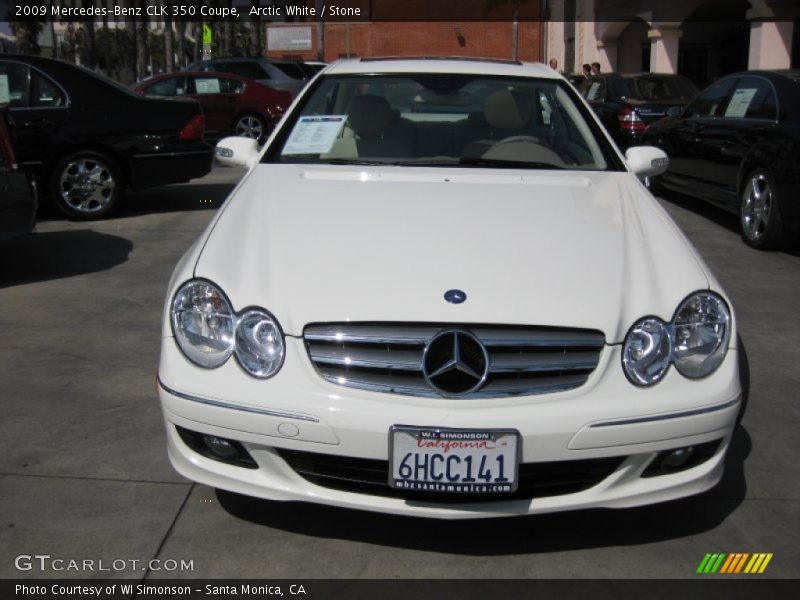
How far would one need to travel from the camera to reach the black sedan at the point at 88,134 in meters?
8.05

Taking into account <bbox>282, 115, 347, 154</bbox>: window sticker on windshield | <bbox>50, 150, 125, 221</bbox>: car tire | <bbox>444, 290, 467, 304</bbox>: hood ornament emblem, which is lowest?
<bbox>50, 150, 125, 221</bbox>: car tire

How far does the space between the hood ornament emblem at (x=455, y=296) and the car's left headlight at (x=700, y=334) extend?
634 millimetres

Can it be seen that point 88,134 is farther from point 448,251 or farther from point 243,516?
point 448,251

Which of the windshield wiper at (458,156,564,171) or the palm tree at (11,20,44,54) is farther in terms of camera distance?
the palm tree at (11,20,44,54)

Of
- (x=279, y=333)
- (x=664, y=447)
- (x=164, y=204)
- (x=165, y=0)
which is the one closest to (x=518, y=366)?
(x=664, y=447)

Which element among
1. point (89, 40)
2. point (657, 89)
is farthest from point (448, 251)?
point (89, 40)

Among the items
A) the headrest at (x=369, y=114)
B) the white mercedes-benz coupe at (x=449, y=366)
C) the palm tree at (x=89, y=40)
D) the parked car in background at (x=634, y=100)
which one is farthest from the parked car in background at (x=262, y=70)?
the white mercedes-benz coupe at (x=449, y=366)

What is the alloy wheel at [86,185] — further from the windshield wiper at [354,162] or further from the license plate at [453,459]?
the license plate at [453,459]

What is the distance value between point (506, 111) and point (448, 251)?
156 centimetres

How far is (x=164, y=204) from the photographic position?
9727mm

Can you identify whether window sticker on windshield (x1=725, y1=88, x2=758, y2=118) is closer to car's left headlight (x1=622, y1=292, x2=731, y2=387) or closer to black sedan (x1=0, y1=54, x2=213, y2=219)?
black sedan (x1=0, y1=54, x2=213, y2=219)

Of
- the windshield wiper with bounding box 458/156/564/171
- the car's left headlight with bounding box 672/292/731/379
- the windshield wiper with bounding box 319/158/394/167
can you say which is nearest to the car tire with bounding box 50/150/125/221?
the windshield wiper with bounding box 319/158/394/167

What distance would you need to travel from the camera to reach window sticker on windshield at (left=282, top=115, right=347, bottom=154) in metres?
4.07

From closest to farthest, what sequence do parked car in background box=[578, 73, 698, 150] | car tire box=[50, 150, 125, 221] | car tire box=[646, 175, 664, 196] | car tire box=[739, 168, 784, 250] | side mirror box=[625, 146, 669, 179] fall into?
side mirror box=[625, 146, 669, 179], car tire box=[739, 168, 784, 250], car tire box=[50, 150, 125, 221], car tire box=[646, 175, 664, 196], parked car in background box=[578, 73, 698, 150]
